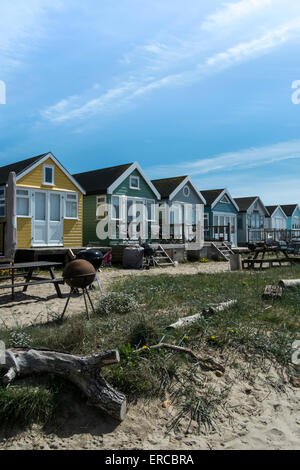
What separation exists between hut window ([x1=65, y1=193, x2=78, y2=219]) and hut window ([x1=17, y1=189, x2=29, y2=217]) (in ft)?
7.56

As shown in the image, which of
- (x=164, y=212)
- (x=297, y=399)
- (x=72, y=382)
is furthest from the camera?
(x=164, y=212)

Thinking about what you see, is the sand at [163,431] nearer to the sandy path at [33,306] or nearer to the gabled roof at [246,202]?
the sandy path at [33,306]

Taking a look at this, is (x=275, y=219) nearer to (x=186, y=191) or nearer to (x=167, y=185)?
(x=186, y=191)

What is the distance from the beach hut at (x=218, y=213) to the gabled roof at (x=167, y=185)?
4789mm

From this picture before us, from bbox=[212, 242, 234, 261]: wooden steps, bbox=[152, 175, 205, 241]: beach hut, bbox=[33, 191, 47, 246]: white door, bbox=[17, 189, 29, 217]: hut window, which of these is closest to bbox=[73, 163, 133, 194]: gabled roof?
bbox=[33, 191, 47, 246]: white door

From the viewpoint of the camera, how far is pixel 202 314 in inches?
235

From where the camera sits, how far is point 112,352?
3594mm

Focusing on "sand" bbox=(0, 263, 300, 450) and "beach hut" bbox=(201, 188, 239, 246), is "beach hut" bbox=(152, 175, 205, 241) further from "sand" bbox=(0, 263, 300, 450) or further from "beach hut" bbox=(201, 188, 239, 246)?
"sand" bbox=(0, 263, 300, 450)

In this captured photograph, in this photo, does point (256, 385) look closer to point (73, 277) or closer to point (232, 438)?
point (232, 438)

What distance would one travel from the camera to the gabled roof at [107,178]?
2071 cm

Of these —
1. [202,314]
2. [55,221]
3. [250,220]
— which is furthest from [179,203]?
[202,314]

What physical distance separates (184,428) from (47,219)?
50.3 feet

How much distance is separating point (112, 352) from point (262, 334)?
8.68 feet
